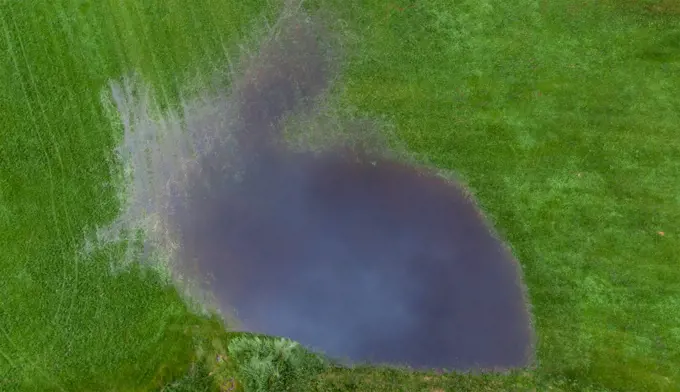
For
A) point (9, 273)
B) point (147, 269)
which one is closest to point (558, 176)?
point (147, 269)

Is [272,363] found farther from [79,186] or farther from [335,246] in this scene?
[79,186]

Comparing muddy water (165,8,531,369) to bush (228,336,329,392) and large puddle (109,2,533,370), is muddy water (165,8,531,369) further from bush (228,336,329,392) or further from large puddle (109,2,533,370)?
bush (228,336,329,392)

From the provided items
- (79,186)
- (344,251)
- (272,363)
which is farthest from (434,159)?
(79,186)

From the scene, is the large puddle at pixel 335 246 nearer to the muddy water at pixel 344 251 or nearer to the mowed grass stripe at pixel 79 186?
the muddy water at pixel 344 251

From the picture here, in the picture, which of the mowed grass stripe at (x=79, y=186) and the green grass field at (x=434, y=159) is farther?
the mowed grass stripe at (x=79, y=186)

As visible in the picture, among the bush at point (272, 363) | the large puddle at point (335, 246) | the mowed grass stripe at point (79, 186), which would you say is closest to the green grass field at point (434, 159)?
the mowed grass stripe at point (79, 186)

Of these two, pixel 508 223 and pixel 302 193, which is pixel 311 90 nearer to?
pixel 302 193
